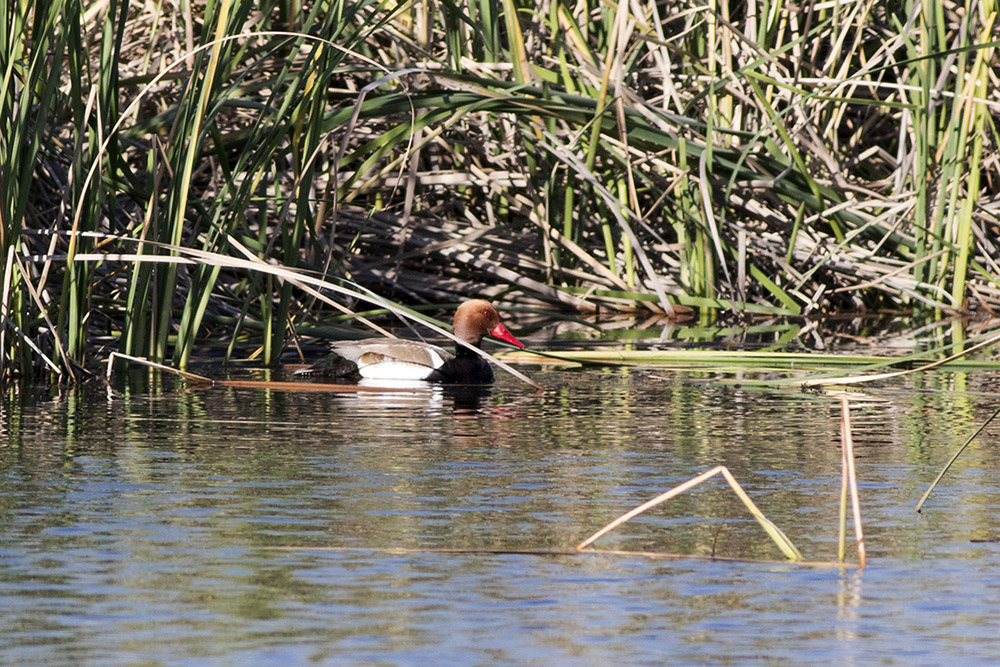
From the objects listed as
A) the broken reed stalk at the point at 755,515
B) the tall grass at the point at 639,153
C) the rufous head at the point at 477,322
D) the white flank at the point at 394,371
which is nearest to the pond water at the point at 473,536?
the broken reed stalk at the point at 755,515

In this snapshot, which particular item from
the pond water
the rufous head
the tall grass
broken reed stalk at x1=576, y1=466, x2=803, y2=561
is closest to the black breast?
the rufous head

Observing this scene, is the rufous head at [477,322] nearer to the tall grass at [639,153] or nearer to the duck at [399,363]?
the duck at [399,363]

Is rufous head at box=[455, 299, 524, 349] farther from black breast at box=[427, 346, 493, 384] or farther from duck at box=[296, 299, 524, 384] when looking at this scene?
black breast at box=[427, 346, 493, 384]

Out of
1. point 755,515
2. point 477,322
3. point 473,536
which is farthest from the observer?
point 477,322

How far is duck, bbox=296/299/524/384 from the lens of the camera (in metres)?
7.22

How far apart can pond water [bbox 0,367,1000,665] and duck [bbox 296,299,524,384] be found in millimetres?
875

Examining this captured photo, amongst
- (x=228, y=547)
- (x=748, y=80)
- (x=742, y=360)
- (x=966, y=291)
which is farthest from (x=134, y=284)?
(x=966, y=291)

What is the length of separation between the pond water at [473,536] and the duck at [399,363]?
34.4 inches

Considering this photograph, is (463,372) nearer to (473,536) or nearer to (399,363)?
(399,363)

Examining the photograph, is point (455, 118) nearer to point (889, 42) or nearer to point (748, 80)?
point (748, 80)

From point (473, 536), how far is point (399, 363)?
3676 mm

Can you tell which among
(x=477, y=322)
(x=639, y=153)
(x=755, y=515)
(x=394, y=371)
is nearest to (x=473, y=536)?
(x=755, y=515)

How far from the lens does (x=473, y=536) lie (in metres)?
3.87

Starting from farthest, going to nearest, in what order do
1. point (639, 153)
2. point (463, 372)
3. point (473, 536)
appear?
point (639, 153), point (463, 372), point (473, 536)
